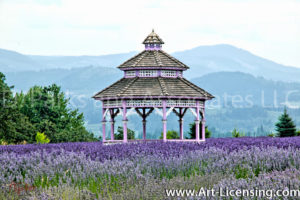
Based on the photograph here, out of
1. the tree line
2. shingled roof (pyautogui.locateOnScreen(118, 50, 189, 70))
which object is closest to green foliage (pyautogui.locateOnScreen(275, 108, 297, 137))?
the tree line

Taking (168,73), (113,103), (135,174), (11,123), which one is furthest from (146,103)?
(135,174)

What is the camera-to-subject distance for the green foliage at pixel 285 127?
3938cm

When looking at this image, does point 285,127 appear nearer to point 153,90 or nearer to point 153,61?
point 153,61

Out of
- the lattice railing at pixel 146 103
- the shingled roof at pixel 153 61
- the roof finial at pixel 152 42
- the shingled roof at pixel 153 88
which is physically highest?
the roof finial at pixel 152 42

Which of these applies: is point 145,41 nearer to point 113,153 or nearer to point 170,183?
point 113,153

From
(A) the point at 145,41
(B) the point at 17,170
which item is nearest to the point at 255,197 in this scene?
(B) the point at 17,170

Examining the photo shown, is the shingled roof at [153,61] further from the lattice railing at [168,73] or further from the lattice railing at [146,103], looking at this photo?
the lattice railing at [146,103]

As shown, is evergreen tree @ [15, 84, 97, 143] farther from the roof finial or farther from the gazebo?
the gazebo

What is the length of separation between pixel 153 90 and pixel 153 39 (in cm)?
424

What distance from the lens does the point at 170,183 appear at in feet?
36.0

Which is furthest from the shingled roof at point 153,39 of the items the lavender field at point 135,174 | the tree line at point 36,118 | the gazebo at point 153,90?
the lavender field at point 135,174

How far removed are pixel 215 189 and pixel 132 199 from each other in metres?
1.53

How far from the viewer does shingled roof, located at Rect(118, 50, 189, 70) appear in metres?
28.5

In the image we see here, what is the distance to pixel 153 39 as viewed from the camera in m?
30.1
